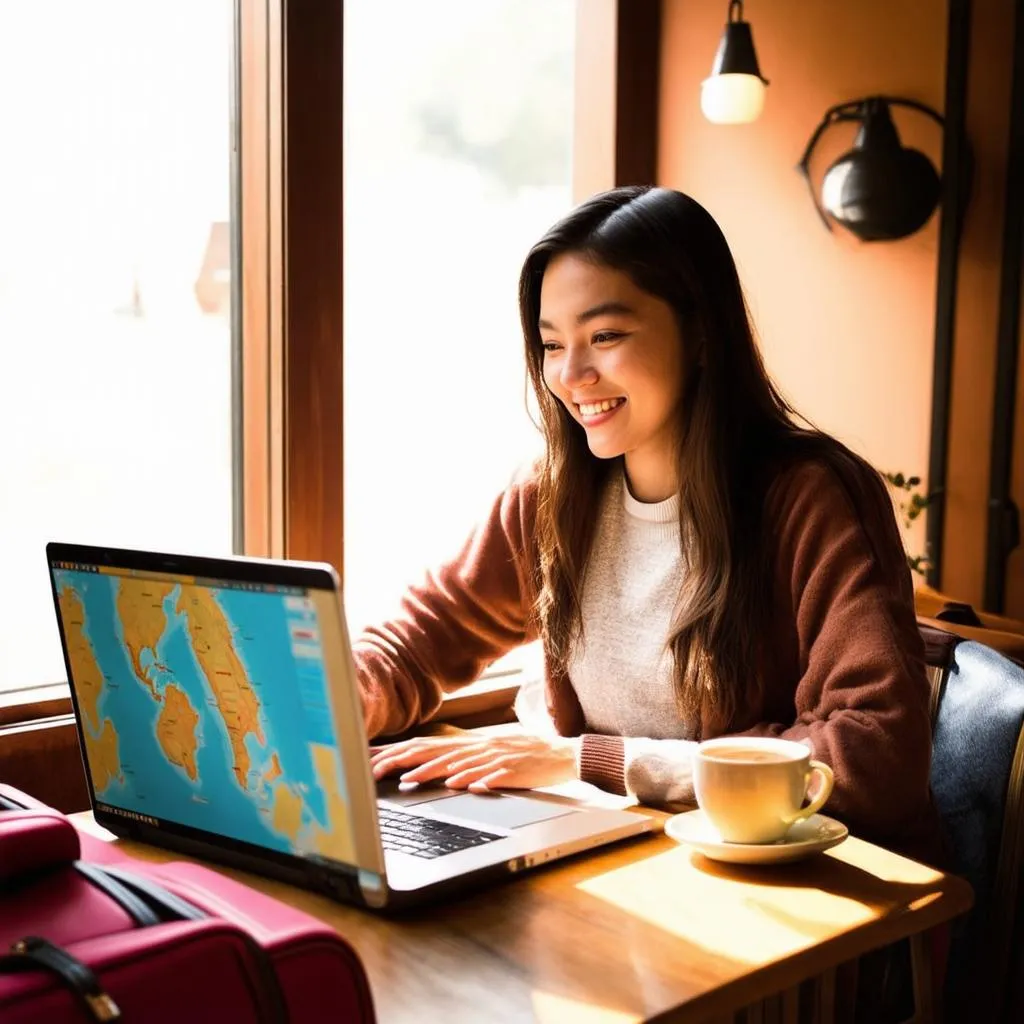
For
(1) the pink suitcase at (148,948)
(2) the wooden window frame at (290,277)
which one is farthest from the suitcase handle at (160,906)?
(2) the wooden window frame at (290,277)

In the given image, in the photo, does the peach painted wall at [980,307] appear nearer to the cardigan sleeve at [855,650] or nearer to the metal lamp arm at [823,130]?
the metal lamp arm at [823,130]

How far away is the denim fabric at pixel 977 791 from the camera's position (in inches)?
58.6

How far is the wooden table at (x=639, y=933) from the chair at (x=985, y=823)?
1.23 feet

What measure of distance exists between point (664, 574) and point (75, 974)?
106 cm

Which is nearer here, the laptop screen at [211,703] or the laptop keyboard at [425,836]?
the laptop screen at [211,703]

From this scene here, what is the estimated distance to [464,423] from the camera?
7.54 feet

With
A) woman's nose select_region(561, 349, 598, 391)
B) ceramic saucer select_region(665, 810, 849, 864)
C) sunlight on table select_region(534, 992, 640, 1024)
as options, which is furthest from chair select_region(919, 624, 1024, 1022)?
sunlight on table select_region(534, 992, 640, 1024)

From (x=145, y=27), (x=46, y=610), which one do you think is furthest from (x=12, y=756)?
(x=145, y=27)

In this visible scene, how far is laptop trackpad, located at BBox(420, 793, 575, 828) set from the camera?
1262 mm

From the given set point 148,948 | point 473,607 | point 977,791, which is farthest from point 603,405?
point 148,948

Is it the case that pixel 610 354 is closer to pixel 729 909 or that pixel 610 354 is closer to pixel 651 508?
pixel 651 508

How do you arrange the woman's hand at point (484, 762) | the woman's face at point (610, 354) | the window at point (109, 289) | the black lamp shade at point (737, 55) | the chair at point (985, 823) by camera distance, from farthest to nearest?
1. the black lamp shade at point (737, 55)
2. the window at point (109, 289)
3. the woman's face at point (610, 354)
4. the chair at point (985, 823)
5. the woman's hand at point (484, 762)

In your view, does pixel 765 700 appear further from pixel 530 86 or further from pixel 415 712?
pixel 530 86

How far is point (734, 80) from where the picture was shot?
229 cm
